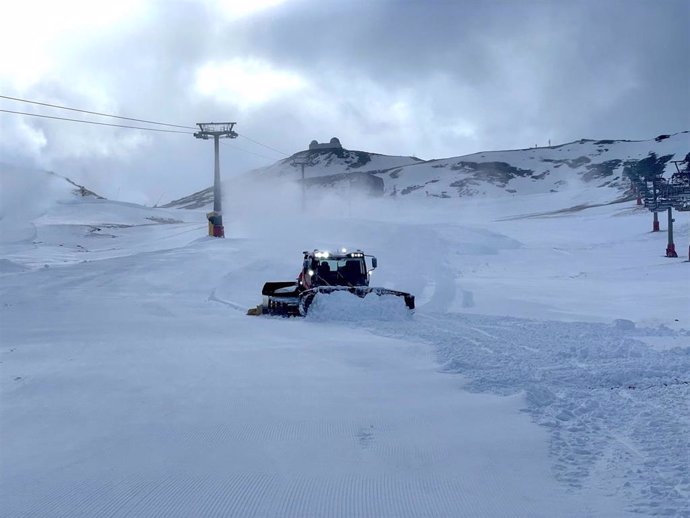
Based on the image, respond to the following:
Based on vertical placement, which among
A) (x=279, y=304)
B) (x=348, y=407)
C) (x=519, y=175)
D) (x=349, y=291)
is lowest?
(x=348, y=407)

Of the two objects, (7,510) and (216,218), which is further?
(216,218)

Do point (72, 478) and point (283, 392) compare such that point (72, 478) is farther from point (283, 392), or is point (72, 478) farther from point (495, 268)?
point (495, 268)

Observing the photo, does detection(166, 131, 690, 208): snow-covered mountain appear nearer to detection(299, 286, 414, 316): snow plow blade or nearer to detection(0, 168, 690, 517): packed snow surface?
detection(299, 286, 414, 316): snow plow blade

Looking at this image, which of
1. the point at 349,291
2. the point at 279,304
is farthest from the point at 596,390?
the point at 279,304

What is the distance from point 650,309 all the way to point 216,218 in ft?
122

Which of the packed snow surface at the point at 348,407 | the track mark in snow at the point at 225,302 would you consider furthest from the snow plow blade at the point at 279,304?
the track mark in snow at the point at 225,302

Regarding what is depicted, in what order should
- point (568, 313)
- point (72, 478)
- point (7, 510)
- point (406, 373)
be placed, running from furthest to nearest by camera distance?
point (568, 313), point (406, 373), point (72, 478), point (7, 510)

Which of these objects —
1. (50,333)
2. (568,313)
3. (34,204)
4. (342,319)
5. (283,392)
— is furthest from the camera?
(34,204)

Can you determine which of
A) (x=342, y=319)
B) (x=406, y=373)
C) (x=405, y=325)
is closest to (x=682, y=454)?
(x=406, y=373)

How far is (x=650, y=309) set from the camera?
57.1ft

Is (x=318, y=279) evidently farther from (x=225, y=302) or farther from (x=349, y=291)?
(x=225, y=302)

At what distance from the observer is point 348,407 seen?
712cm

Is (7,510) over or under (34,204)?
under

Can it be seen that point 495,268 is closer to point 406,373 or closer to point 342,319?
point 342,319
